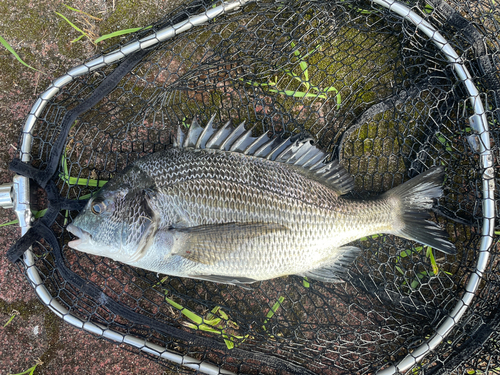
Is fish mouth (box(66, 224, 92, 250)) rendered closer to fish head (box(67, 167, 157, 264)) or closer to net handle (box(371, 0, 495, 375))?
fish head (box(67, 167, 157, 264))

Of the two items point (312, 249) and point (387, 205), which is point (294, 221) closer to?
point (312, 249)

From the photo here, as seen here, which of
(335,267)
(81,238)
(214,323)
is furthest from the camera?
(214,323)

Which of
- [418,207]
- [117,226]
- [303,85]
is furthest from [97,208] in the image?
[418,207]

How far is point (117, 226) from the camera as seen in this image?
2.08 meters

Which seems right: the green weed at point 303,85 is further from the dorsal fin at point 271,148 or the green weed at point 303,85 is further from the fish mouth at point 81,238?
the fish mouth at point 81,238

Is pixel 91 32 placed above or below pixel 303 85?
above

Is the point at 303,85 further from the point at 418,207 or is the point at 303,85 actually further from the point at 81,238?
the point at 81,238

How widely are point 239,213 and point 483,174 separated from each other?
73.4 inches

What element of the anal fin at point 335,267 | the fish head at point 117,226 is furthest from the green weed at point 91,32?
the anal fin at point 335,267

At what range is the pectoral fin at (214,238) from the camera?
210 centimetres

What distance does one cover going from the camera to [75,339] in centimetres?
264

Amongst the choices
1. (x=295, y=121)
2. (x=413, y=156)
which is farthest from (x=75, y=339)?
(x=413, y=156)

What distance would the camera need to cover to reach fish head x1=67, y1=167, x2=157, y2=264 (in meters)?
2.07

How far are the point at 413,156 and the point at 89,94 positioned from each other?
2.73 metres
